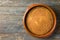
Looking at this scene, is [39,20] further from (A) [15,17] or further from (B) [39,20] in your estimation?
(A) [15,17]

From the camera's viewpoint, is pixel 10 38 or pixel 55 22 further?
pixel 10 38

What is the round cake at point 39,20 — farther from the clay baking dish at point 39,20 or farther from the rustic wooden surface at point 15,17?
the rustic wooden surface at point 15,17

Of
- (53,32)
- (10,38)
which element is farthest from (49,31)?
(10,38)

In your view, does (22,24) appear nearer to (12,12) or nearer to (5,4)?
(12,12)

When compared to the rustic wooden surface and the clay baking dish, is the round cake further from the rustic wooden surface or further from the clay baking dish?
the rustic wooden surface

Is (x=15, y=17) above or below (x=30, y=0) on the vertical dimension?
below

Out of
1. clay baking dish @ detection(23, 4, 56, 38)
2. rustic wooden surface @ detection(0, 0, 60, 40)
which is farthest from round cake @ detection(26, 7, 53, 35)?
rustic wooden surface @ detection(0, 0, 60, 40)

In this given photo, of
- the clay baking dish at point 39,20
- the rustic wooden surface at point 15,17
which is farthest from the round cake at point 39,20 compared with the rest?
the rustic wooden surface at point 15,17
